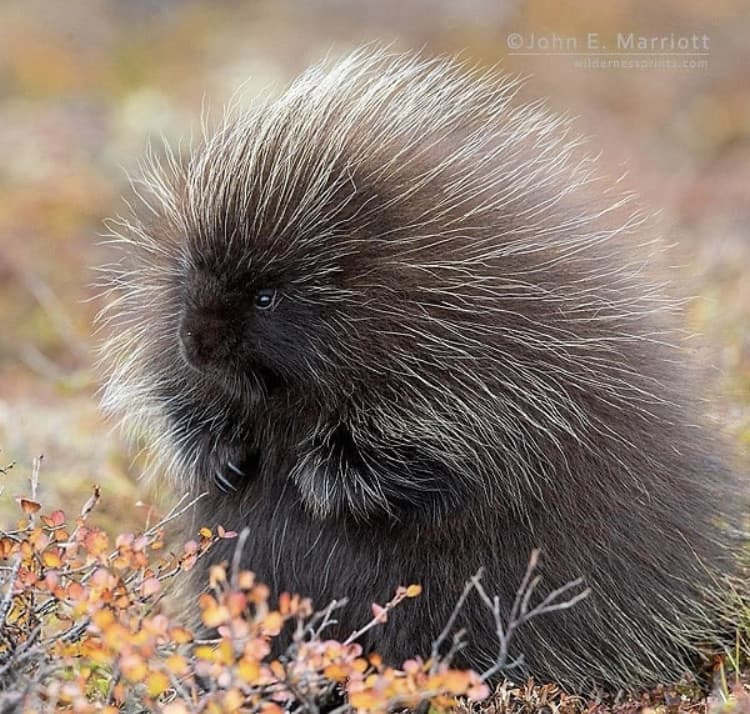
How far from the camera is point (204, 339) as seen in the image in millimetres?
3105

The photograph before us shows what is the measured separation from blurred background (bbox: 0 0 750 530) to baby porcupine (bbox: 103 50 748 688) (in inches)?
70.2

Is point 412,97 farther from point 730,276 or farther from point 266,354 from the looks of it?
point 730,276

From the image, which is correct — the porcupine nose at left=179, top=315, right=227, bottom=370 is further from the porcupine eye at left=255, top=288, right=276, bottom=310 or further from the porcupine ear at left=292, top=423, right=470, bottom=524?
the porcupine ear at left=292, top=423, right=470, bottom=524

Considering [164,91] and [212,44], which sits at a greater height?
[212,44]

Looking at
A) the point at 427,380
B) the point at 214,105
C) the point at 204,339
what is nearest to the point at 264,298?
the point at 204,339

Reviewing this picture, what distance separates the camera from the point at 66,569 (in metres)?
3.00

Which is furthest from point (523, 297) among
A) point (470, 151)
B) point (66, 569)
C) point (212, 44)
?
point (212, 44)

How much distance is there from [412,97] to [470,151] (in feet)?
0.87

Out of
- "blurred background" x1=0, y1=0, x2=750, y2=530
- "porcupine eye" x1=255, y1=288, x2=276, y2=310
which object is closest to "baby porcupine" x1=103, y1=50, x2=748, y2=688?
"porcupine eye" x1=255, y1=288, x2=276, y2=310

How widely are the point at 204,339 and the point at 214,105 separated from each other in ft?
37.1

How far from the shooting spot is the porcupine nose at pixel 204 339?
3.10 m

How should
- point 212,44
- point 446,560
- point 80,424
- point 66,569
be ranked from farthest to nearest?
point 212,44, point 80,424, point 446,560, point 66,569

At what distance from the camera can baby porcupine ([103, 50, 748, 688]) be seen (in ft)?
10.5

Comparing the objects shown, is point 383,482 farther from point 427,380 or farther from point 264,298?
point 264,298
